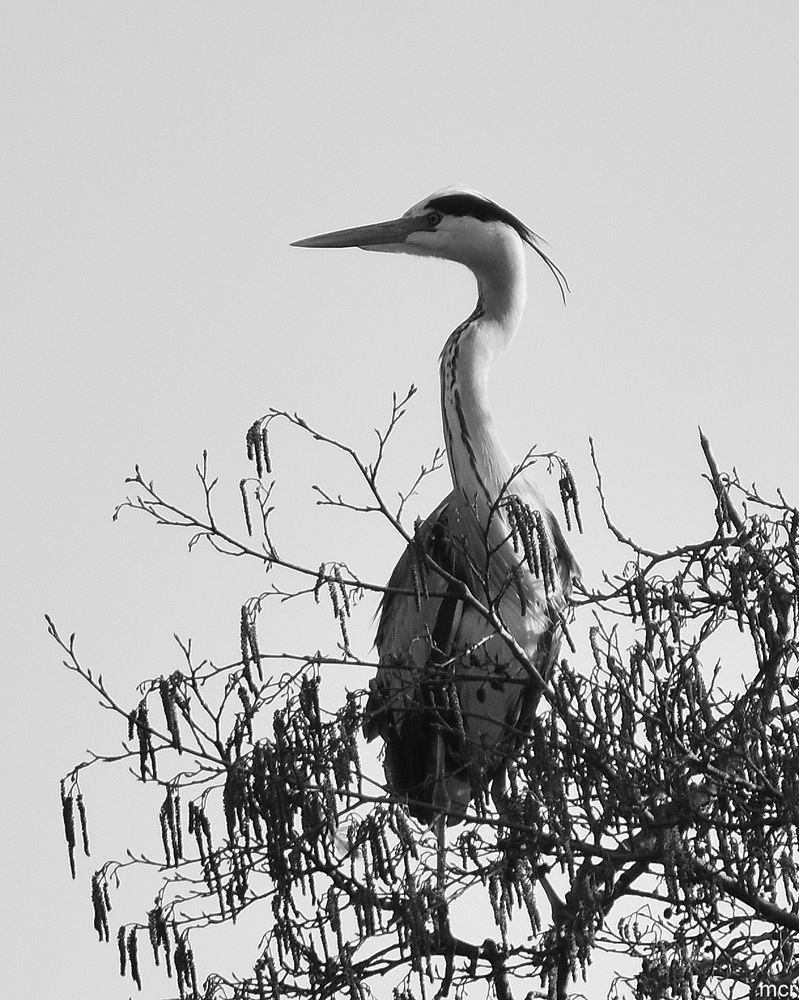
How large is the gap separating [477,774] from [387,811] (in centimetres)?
62

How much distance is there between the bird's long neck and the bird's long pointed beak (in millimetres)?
833

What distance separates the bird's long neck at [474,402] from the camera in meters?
6.35

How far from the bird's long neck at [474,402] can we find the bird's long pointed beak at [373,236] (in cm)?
83

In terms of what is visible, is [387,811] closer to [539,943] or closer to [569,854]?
[569,854]

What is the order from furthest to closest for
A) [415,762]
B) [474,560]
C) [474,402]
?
[415,762] < [474,402] < [474,560]

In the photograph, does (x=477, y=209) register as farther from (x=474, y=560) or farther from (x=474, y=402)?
(x=474, y=560)

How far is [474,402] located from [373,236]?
1.56 m

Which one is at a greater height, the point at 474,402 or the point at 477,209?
the point at 477,209

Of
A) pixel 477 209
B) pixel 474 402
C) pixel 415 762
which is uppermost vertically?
pixel 477 209

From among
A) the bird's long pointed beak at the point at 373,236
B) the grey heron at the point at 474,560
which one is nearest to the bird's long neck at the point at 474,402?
the grey heron at the point at 474,560

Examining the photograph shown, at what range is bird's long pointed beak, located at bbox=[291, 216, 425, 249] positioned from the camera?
7688 mm

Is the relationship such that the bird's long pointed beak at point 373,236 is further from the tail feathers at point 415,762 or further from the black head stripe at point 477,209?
the tail feathers at point 415,762

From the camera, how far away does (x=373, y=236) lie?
7.71 m

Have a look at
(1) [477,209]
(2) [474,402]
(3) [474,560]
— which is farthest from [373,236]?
(3) [474,560]
